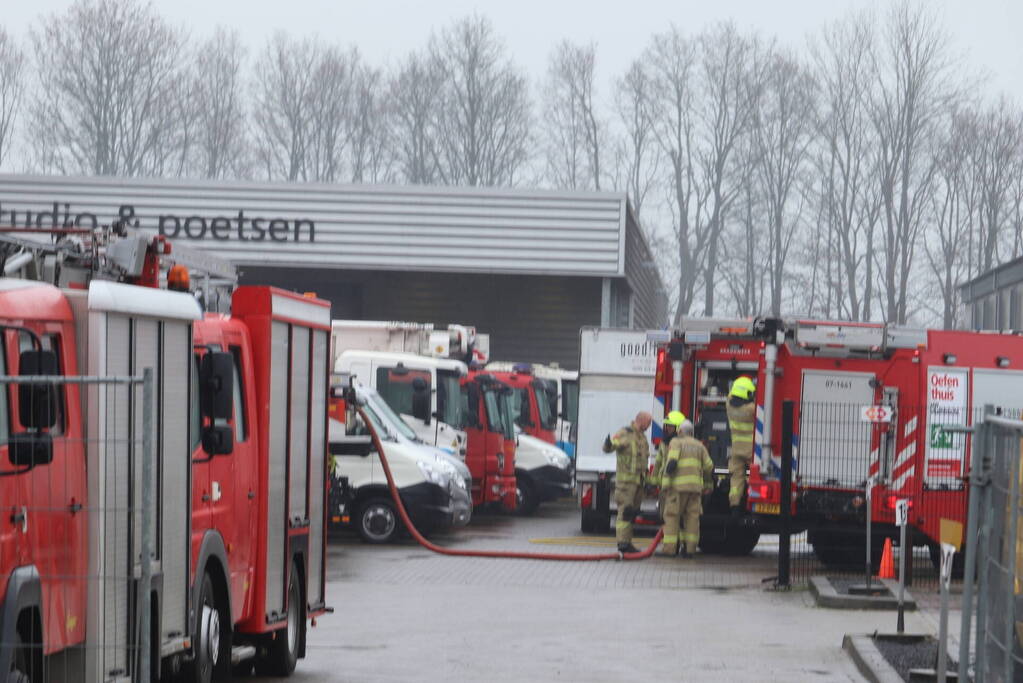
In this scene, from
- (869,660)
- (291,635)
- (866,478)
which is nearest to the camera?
(291,635)

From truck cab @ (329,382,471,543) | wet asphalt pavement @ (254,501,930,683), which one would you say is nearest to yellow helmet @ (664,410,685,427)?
wet asphalt pavement @ (254,501,930,683)

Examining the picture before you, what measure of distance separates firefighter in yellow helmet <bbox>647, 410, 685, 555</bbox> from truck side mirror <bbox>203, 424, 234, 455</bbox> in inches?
436

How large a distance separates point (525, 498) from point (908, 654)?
50.8 ft

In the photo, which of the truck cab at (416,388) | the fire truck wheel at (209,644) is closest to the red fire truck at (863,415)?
the truck cab at (416,388)

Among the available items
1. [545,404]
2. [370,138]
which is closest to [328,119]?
[370,138]

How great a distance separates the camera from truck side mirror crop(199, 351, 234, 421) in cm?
883

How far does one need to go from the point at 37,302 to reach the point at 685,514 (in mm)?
13817

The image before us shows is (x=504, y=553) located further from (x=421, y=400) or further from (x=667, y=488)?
(x=421, y=400)

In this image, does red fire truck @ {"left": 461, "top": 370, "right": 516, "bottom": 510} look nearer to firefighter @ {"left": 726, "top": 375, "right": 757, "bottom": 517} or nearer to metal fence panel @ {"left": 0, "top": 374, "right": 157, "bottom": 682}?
firefighter @ {"left": 726, "top": 375, "right": 757, "bottom": 517}

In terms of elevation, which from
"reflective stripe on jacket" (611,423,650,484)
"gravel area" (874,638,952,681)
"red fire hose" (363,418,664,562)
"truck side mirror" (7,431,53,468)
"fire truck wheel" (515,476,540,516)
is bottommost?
"fire truck wheel" (515,476,540,516)

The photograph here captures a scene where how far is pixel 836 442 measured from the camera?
18.8 meters

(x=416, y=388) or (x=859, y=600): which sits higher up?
(x=416, y=388)

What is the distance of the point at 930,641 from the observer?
41.9ft

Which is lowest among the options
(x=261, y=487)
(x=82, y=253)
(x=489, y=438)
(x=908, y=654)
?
(x=908, y=654)
